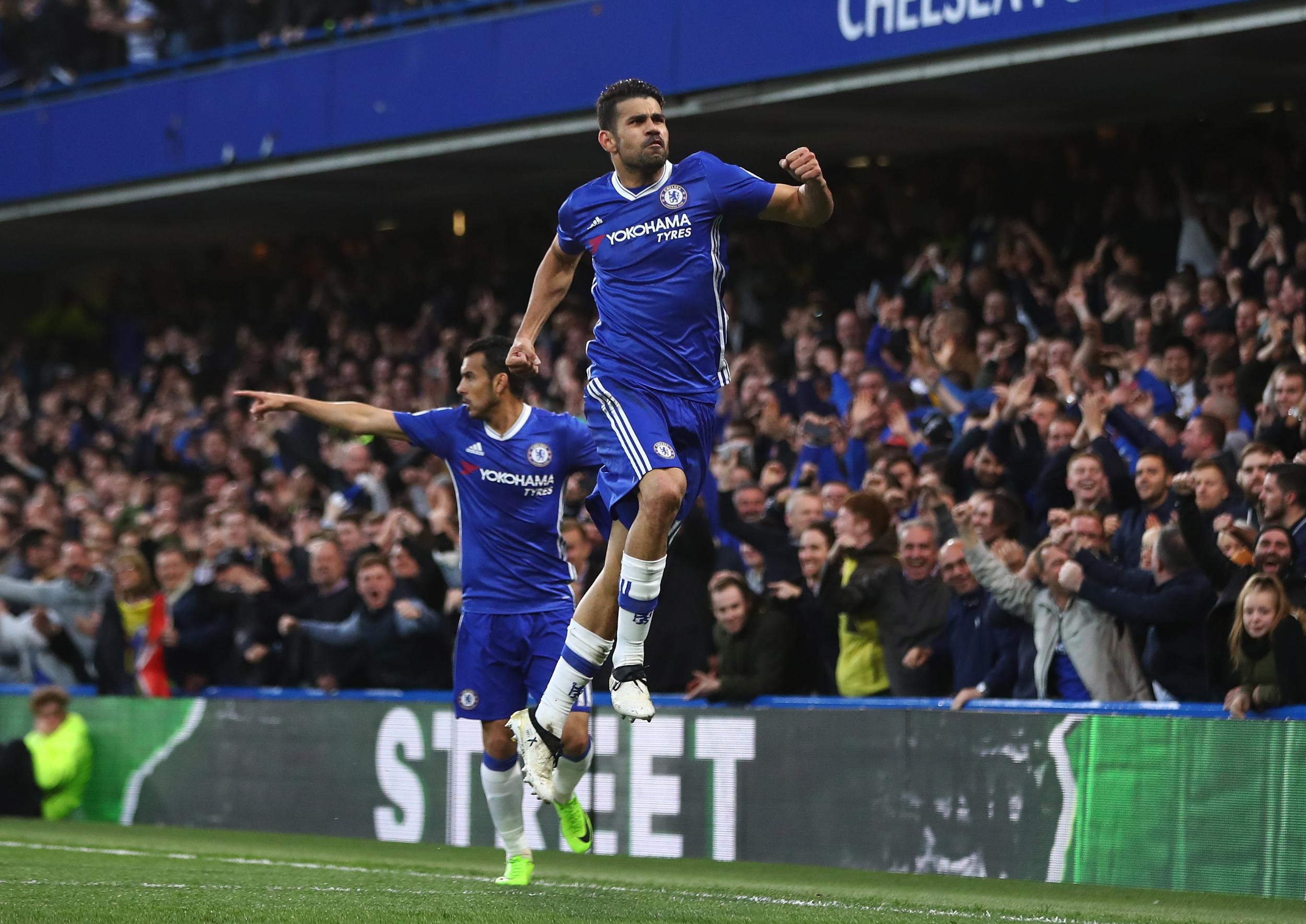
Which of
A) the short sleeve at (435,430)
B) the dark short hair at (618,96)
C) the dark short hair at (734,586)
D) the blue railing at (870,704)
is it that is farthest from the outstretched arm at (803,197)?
the dark short hair at (734,586)

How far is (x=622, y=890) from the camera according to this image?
358 inches

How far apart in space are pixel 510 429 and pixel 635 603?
2331 millimetres

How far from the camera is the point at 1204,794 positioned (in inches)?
375

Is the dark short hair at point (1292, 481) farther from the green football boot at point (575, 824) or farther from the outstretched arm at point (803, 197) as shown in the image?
the green football boot at point (575, 824)

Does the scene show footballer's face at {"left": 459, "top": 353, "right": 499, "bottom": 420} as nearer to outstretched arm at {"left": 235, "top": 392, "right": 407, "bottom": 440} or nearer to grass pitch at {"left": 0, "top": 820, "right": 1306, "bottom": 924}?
outstretched arm at {"left": 235, "top": 392, "right": 407, "bottom": 440}

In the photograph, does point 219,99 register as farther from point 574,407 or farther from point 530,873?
point 530,873

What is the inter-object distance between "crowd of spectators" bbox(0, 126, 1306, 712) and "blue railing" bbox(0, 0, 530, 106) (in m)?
2.69

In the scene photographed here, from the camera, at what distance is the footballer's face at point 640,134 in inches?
297

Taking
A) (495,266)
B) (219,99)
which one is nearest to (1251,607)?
(495,266)

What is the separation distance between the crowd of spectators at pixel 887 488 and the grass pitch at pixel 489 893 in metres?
1.14

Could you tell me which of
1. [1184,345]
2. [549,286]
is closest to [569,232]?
[549,286]

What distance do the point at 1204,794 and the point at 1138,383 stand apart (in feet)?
11.2

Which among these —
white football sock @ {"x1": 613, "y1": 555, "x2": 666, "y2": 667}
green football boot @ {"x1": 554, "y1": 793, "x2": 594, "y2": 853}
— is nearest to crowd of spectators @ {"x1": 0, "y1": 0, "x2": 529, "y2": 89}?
green football boot @ {"x1": 554, "y1": 793, "x2": 594, "y2": 853}

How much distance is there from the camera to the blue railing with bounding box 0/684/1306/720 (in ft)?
31.5
